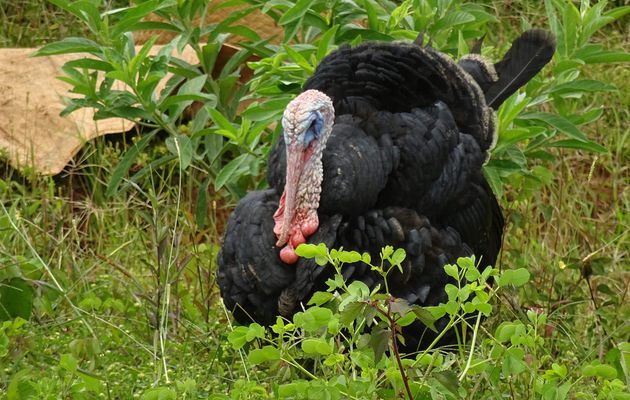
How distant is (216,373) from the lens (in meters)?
4.09

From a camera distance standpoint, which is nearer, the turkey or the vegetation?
the vegetation

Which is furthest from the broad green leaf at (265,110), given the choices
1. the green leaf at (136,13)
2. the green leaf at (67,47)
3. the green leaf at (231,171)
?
the green leaf at (67,47)

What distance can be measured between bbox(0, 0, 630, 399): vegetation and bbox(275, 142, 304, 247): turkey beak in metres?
0.31

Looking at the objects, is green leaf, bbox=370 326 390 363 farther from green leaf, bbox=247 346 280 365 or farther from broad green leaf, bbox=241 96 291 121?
broad green leaf, bbox=241 96 291 121

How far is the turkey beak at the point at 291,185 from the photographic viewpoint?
13.4 feet

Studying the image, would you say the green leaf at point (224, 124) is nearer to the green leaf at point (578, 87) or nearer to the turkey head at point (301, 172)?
the turkey head at point (301, 172)

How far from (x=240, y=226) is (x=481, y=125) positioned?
92 cm

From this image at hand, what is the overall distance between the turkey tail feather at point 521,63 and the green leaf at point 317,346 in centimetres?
213

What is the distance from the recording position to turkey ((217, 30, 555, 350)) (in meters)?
4.12

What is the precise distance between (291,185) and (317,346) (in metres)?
1.27

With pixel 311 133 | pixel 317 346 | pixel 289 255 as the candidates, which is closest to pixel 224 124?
pixel 311 133

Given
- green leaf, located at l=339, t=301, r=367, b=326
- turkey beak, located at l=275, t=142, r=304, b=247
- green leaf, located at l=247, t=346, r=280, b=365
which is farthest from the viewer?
turkey beak, located at l=275, t=142, r=304, b=247

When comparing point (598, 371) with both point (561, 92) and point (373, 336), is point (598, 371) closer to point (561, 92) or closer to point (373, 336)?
point (373, 336)

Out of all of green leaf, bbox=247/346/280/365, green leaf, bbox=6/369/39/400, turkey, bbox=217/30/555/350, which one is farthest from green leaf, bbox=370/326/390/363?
turkey, bbox=217/30/555/350
